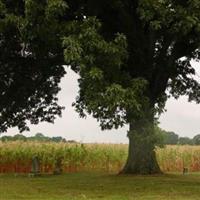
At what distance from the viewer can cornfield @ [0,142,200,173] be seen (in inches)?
1486

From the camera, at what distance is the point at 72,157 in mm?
38750

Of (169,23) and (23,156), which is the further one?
(23,156)

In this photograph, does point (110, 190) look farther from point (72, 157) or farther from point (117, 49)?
point (72, 157)

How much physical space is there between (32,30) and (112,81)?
3185 millimetres

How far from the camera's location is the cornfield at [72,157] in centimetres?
3775

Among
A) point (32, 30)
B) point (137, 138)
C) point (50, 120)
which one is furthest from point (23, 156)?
point (32, 30)

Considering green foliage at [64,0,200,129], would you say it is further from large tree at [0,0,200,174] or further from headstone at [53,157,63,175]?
headstone at [53,157,63,175]

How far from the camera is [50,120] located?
114ft

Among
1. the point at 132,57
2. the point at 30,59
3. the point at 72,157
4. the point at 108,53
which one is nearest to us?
the point at 108,53

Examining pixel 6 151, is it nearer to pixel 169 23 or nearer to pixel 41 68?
pixel 41 68

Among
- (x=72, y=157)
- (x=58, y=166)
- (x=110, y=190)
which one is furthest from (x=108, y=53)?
(x=72, y=157)

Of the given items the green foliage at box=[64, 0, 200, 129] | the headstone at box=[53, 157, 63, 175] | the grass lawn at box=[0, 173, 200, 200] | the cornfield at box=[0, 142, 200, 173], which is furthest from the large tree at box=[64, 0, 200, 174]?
the cornfield at box=[0, 142, 200, 173]

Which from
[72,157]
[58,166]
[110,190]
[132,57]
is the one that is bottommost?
[110,190]

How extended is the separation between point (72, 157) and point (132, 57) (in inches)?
606
